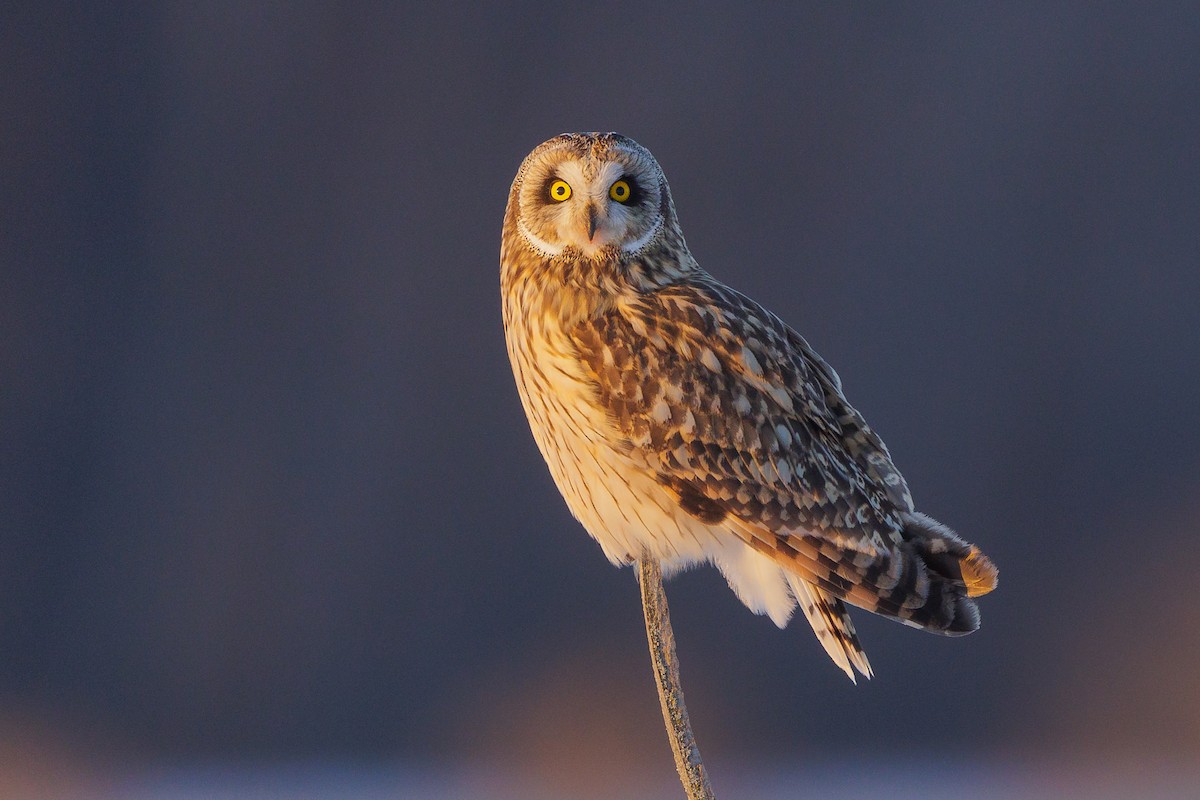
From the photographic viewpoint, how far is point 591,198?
92cm

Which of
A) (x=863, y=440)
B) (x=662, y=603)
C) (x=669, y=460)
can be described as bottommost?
(x=662, y=603)

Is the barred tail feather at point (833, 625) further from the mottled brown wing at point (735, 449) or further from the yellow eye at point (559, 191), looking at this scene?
the yellow eye at point (559, 191)

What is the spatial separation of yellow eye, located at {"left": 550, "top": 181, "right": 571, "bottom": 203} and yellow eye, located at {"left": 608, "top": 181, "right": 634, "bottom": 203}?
35 millimetres

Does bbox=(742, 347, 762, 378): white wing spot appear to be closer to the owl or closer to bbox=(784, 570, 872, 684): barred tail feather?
the owl

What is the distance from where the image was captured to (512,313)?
40.6 inches

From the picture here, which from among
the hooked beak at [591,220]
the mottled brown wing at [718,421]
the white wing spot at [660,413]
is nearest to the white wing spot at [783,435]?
the mottled brown wing at [718,421]

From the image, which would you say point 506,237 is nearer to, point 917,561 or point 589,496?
point 589,496

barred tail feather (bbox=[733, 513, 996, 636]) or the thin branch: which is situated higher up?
barred tail feather (bbox=[733, 513, 996, 636])

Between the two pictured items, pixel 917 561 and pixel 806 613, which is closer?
pixel 917 561

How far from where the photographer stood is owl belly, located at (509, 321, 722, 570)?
979 mm

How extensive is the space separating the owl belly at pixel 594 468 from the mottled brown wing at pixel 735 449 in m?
0.02

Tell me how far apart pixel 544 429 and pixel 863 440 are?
299 millimetres

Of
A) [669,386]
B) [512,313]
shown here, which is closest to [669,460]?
[669,386]

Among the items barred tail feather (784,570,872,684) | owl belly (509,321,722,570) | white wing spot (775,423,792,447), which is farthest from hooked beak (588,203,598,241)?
barred tail feather (784,570,872,684)
